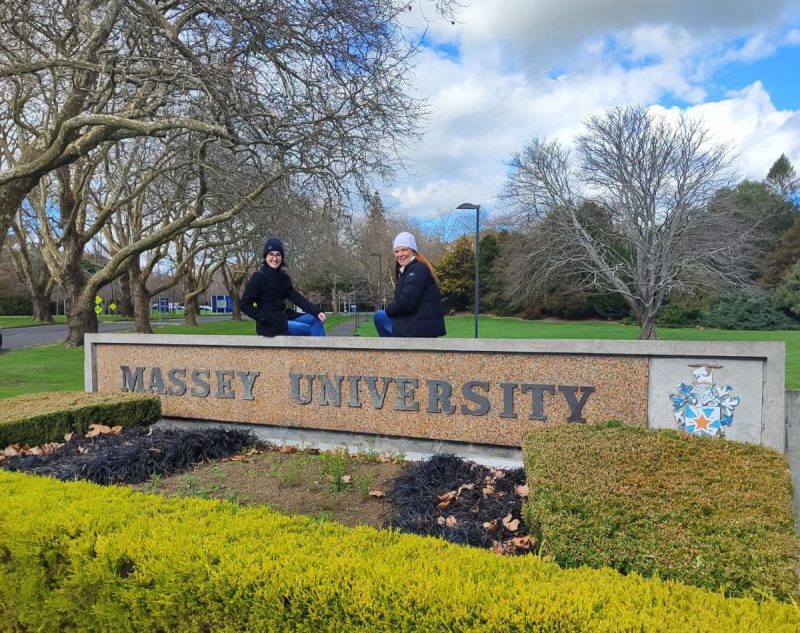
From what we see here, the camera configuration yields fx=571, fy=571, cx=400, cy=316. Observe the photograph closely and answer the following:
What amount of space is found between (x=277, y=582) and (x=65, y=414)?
16.8ft

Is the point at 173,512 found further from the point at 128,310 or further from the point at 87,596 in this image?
the point at 128,310

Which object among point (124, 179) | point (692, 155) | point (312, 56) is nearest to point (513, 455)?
point (312, 56)

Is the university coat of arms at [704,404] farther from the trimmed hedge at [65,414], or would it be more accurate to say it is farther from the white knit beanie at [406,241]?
the trimmed hedge at [65,414]

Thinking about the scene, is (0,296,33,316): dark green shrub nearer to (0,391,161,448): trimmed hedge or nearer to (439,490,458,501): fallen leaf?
(0,391,161,448): trimmed hedge

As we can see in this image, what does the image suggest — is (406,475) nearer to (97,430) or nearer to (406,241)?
(406,241)

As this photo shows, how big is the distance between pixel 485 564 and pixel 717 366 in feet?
12.0

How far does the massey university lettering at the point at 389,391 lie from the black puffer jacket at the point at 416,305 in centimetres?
55

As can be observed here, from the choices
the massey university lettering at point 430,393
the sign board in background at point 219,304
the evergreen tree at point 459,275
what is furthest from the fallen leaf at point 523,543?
the sign board in background at point 219,304

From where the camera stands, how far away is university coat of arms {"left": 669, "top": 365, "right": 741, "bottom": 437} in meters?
4.94

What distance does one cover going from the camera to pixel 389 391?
6168mm

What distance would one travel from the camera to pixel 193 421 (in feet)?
24.0

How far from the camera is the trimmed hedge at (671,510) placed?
7.81ft

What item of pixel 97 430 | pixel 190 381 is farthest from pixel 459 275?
pixel 97 430

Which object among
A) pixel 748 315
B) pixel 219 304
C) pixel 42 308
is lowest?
pixel 219 304
